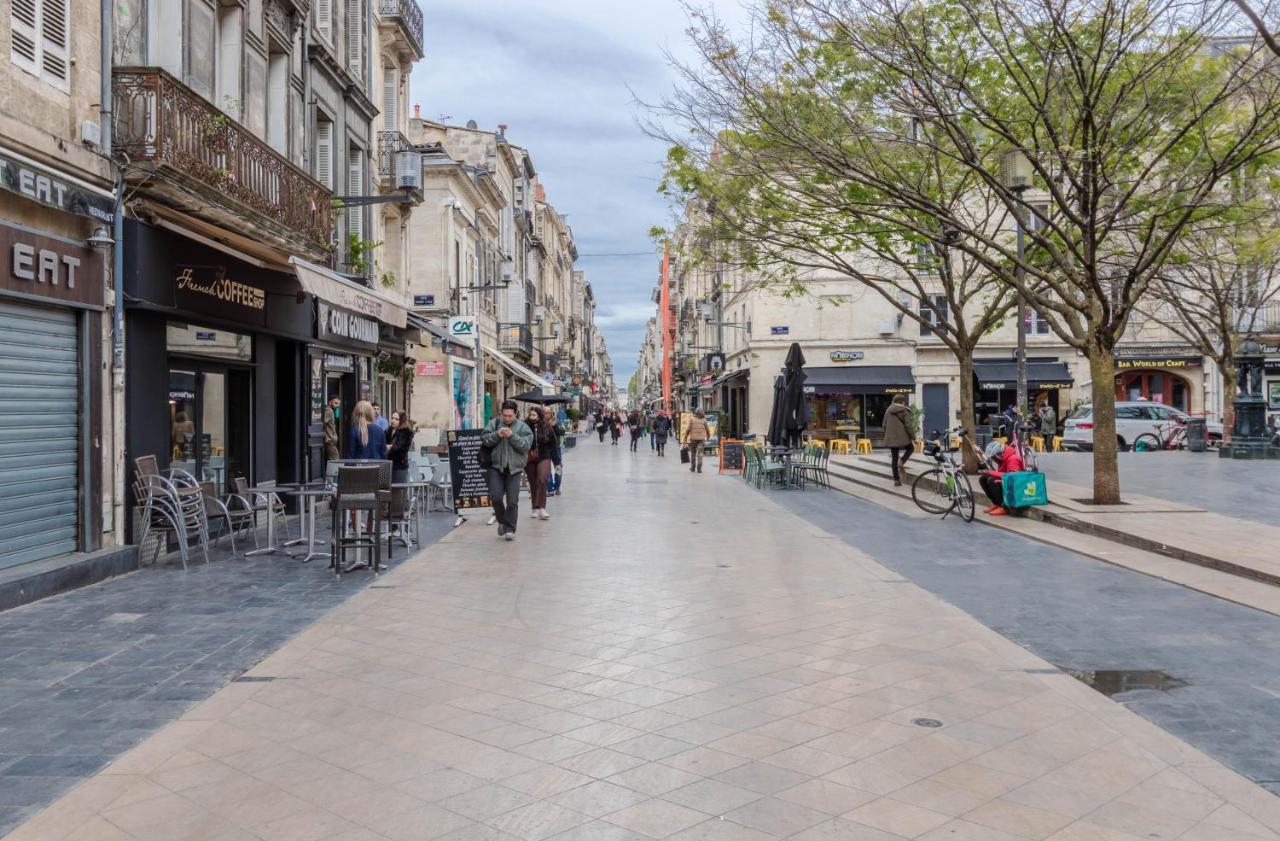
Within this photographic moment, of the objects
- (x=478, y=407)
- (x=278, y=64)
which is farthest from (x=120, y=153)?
(x=478, y=407)

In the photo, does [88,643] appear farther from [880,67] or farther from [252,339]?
[880,67]

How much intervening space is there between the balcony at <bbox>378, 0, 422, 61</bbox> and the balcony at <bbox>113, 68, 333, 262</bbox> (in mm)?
11037

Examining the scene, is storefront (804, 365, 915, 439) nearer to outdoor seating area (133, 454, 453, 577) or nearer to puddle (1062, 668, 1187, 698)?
outdoor seating area (133, 454, 453, 577)

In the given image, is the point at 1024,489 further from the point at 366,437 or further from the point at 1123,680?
the point at 366,437

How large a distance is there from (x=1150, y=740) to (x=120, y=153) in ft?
30.9

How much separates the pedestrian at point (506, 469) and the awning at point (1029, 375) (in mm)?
28246

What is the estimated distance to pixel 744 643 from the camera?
629 cm

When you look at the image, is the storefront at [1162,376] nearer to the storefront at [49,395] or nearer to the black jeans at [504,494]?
the black jeans at [504,494]

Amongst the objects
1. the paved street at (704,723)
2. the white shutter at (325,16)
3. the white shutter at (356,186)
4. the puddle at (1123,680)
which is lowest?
the puddle at (1123,680)

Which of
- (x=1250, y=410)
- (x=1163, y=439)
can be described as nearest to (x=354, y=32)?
(x=1250, y=410)

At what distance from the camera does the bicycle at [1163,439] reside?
96.8ft

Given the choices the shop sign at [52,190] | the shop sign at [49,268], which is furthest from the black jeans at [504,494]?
the shop sign at [52,190]

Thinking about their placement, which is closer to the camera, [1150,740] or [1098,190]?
[1150,740]

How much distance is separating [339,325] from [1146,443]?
25.2m
